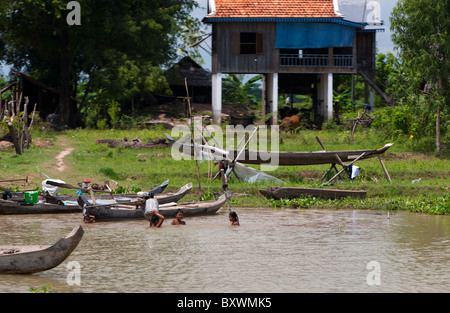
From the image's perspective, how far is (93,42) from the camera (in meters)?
27.2

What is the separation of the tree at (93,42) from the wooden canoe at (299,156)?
11980 millimetres

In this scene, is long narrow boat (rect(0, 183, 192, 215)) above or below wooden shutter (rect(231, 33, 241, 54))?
below

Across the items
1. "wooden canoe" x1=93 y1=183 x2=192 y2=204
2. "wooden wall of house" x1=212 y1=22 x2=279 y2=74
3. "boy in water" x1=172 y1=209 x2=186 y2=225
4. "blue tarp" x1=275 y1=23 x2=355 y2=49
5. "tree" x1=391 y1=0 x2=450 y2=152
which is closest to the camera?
"boy in water" x1=172 y1=209 x2=186 y2=225

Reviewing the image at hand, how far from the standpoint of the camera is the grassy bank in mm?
14688

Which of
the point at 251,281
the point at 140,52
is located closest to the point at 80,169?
the point at 251,281

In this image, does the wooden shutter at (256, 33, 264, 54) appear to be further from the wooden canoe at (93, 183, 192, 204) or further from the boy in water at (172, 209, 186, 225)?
the boy in water at (172, 209, 186, 225)

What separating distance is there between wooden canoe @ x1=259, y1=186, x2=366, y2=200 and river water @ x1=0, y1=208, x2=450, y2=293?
0.48 m

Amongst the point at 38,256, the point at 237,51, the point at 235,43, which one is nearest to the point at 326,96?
the point at 237,51

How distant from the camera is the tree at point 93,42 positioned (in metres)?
26.8

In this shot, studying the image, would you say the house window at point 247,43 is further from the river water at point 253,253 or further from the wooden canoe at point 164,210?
the wooden canoe at point 164,210

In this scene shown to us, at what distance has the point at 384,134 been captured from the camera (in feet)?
73.7

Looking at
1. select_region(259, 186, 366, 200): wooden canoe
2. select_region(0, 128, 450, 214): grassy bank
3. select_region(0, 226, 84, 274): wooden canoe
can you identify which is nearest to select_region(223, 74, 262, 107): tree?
select_region(0, 128, 450, 214): grassy bank

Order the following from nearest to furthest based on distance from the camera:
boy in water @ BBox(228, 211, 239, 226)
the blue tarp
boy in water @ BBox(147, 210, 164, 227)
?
boy in water @ BBox(147, 210, 164, 227) < boy in water @ BBox(228, 211, 239, 226) < the blue tarp
